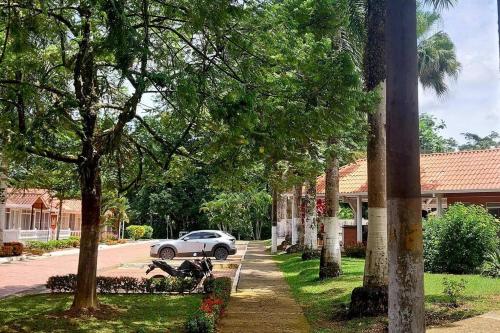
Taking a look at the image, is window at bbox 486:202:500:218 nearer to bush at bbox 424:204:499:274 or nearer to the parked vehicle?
bush at bbox 424:204:499:274

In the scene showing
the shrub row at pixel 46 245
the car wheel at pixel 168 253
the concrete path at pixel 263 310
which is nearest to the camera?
the concrete path at pixel 263 310

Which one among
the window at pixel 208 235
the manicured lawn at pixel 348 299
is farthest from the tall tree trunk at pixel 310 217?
the manicured lawn at pixel 348 299

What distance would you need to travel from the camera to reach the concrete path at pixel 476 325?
8.42 m

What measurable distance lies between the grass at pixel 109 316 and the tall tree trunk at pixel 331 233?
175 inches

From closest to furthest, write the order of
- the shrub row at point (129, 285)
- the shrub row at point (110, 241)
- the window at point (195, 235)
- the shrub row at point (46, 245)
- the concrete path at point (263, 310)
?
the concrete path at point (263, 310) < the shrub row at point (129, 285) < the window at point (195, 235) < the shrub row at point (46, 245) < the shrub row at point (110, 241)

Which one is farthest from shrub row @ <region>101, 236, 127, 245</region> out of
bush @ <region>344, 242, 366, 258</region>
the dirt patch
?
the dirt patch

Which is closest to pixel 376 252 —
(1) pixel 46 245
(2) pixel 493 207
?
(2) pixel 493 207

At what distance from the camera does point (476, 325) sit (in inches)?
344

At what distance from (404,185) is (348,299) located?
26.4ft

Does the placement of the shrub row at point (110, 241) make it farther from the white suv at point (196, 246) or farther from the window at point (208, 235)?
the window at point (208, 235)

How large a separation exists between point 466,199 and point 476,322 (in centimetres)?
1551

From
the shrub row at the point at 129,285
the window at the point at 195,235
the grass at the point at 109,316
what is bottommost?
the grass at the point at 109,316

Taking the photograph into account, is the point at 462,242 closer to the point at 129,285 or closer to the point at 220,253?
the point at 129,285

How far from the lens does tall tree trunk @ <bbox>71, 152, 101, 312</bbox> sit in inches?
450
